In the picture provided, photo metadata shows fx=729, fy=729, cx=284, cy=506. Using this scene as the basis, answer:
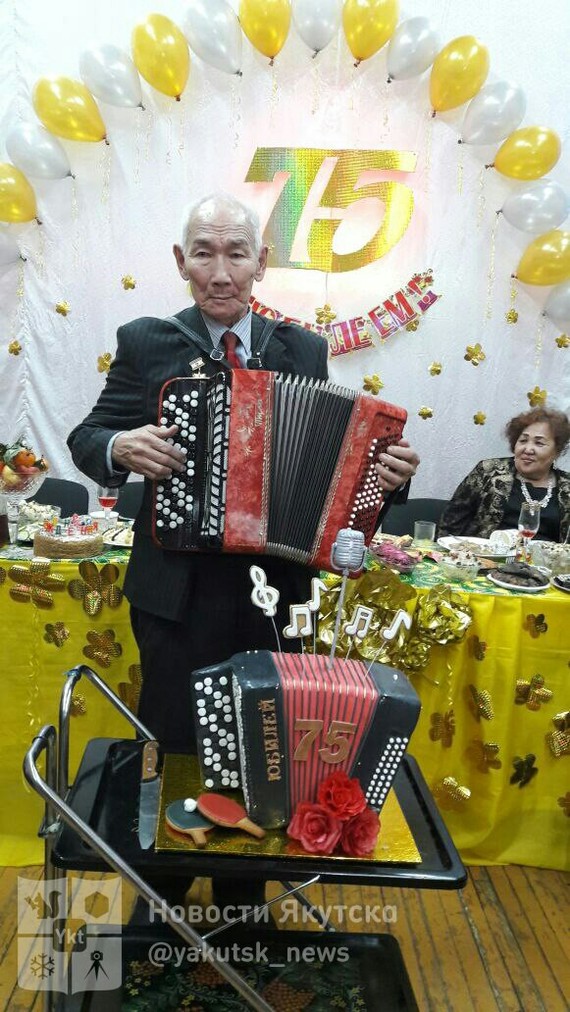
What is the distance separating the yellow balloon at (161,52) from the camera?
3.41 meters

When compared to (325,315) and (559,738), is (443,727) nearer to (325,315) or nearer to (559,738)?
(559,738)

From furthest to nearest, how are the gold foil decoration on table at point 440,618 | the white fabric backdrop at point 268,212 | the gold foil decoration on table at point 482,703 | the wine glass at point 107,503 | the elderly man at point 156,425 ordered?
the white fabric backdrop at point 268,212, the wine glass at point 107,503, the gold foil decoration on table at point 482,703, the gold foil decoration on table at point 440,618, the elderly man at point 156,425

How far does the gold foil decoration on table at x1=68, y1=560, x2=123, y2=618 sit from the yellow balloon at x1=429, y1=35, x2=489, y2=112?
2855 millimetres

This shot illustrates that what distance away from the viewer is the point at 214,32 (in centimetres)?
342

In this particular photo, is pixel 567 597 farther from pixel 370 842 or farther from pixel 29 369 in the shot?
pixel 29 369

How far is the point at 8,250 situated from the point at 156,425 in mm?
2737

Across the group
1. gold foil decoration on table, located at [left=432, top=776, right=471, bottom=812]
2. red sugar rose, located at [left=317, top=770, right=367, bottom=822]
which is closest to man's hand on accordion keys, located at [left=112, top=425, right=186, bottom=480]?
red sugar rose, located at [left=317, top=770, right=367, bottom=822]

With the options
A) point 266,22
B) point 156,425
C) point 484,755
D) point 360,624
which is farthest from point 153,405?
point 266,22

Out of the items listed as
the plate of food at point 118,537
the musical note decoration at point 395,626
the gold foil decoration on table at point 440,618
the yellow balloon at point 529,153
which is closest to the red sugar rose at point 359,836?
the musical note decoration at point 395,626

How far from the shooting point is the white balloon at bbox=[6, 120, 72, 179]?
3541 mm

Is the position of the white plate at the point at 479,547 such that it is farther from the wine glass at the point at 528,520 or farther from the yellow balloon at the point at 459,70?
the yellow balloon at the point at 459,70

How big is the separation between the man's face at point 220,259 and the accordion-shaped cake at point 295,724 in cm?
78

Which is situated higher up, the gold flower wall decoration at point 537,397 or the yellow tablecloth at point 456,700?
the gold flower wall decoration at point 537,397

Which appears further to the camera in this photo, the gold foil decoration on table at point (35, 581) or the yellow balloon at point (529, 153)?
the yellow balloon at point (529, 153)
